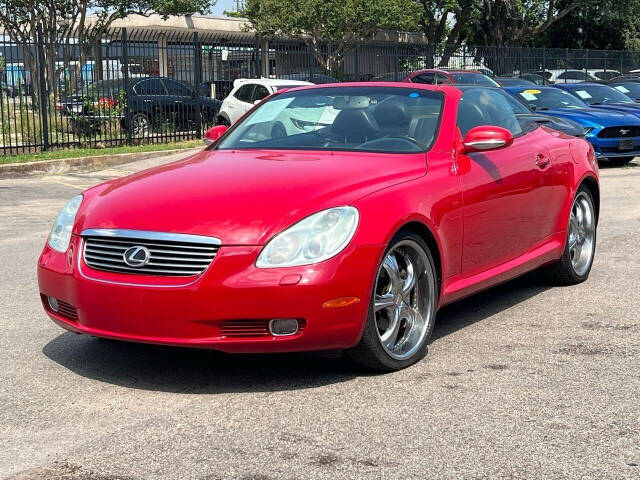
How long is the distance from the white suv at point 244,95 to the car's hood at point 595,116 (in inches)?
265

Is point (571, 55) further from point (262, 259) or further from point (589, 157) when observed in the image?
point (262, 259)

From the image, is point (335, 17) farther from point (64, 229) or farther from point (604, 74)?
point (64, 229)

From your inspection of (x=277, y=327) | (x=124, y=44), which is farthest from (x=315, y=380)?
(x=124, y=44)

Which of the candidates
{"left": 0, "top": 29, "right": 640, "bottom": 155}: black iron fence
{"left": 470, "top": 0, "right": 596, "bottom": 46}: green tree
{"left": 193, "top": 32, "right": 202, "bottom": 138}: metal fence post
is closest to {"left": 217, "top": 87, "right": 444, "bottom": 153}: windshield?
A: {"left": 0, "top": 29, "right": 640, "bottom": 155}: black iron fence

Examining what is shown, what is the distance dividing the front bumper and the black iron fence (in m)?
14.4

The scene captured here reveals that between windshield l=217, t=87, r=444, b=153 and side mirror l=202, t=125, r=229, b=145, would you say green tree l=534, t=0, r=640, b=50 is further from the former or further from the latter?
windshield l=217, t=87, r=444, b=153

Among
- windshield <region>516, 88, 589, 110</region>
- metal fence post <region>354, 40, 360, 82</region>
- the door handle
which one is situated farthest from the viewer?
metal fence post <region>354, 40, 360, 82</region>

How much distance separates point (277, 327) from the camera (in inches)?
178

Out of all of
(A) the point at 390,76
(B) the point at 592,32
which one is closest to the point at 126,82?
(A) the point at 390,76

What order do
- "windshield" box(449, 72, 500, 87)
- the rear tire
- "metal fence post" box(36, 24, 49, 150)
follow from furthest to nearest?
"windshield" box(449, 72, 500, 87), "metal fence post" box(36, 24, 49, 150), the rear tire

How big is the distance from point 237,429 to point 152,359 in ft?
4.23

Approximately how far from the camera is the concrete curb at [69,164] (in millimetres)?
17078

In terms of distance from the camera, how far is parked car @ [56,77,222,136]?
2019 cm

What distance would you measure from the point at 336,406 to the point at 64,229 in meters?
1.74
